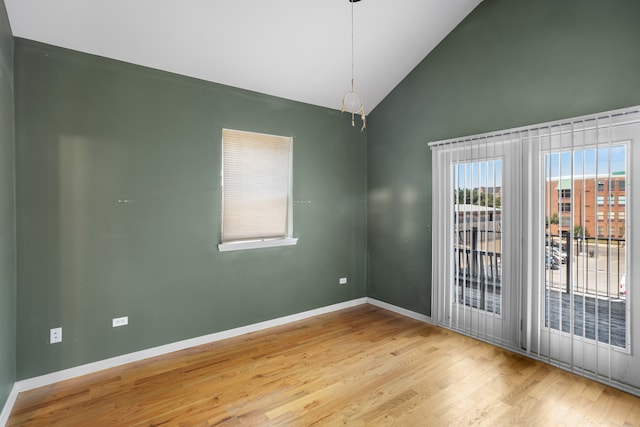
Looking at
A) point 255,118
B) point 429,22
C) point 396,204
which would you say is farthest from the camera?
point 396,204

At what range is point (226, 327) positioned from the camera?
139 inches

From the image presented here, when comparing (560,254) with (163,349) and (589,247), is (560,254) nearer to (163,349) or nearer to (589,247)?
(589,247)

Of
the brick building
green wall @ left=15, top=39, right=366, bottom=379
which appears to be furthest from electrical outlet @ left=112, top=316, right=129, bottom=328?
the brick building

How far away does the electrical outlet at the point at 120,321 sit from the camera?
2902 millimetres

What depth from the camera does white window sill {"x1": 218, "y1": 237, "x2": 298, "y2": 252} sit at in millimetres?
3471

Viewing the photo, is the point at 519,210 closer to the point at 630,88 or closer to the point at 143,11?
the point at 630,88

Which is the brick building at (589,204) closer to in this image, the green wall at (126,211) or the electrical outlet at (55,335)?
the green wall at (126,211)

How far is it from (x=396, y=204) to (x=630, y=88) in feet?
7.92

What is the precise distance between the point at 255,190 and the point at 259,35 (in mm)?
1565

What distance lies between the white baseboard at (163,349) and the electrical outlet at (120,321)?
29cm

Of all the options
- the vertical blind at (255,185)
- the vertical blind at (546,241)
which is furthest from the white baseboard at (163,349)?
the vertical blind at (255,185)

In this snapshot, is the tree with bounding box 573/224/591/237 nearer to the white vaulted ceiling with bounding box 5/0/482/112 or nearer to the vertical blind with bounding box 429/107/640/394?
the vertical blind with bounding box 429/107/640/394

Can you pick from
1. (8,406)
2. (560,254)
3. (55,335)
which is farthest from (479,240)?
(8,406)

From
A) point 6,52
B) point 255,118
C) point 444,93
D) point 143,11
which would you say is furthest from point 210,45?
point 444,93
